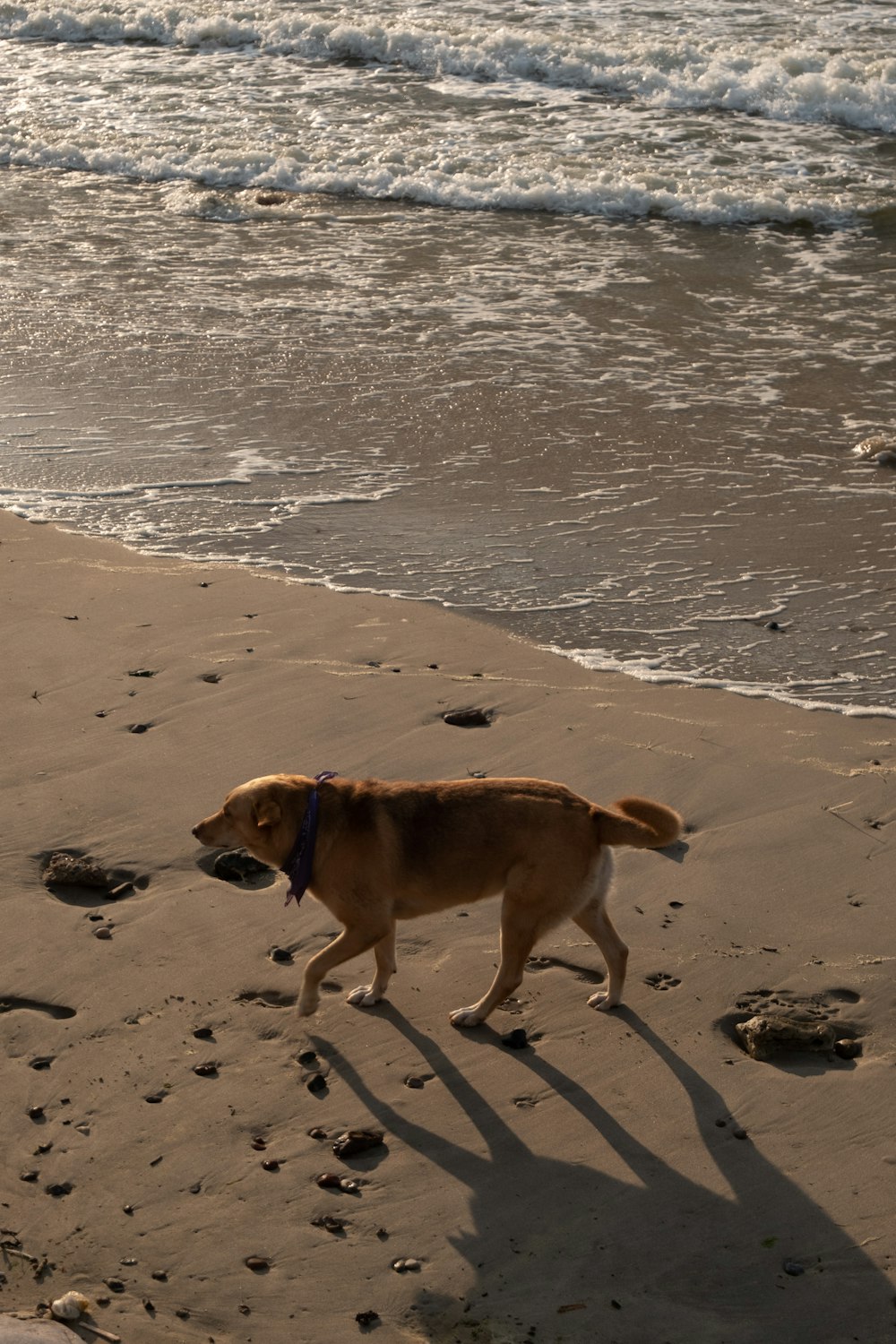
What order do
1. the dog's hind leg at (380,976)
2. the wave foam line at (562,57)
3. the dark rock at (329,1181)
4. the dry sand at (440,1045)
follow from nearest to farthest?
the dry sand at (440,1045)
the dark rock at (329,1181)
the dog's hind leg at (380,976)
the wave foam line at (562,57)

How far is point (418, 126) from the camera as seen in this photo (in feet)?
60.9

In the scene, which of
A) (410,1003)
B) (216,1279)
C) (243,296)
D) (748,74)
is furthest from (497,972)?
(748,74)

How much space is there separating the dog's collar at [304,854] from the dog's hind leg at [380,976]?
0.35 m

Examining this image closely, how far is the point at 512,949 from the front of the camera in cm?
453

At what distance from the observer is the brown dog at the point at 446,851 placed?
452 cm

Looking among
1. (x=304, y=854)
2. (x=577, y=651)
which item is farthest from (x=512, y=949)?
(x=577, y=651)

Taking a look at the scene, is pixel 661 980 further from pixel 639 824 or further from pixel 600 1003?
pixel 639 824

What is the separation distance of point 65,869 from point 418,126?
1580cm

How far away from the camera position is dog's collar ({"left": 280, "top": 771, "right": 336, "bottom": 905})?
457 centimetres

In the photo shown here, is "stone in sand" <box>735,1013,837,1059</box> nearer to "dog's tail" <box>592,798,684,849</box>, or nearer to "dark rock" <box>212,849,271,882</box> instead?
"dog's tail" <box>592,798,684,849</box>

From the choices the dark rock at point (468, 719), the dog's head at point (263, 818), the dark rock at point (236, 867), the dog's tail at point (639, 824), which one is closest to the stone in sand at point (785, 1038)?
the dog's tail at point (639, 824)

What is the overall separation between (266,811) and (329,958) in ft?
1.76

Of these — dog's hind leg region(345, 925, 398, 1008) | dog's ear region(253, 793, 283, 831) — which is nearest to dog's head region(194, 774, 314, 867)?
dog's ear region(253, 793, 283, 831)

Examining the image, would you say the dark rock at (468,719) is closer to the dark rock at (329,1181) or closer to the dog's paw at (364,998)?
the dog's paw at (364,998)
